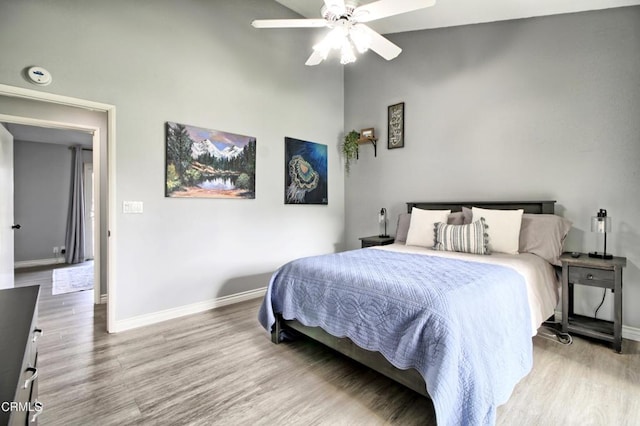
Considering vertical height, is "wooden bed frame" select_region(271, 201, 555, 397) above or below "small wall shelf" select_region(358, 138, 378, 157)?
below

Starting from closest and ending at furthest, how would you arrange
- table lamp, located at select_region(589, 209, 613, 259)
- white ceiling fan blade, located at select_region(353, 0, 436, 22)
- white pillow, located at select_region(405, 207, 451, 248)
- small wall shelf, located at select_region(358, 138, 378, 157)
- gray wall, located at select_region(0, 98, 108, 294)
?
white ceiling fan blade, located at select_region(353, 0, 436, 22) < table lamp, located at select_region(589, 209, 613, 259) < gray wall, located at select_region(0, 98, 108, 294) < white pillow, located at select_region(405, 207, 451, 248) < small wall shelf, located at select_region(358, 138, 378, 157)

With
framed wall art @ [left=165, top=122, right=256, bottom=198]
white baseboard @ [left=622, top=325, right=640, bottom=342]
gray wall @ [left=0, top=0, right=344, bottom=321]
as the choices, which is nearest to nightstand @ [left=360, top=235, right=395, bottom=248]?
gray wall @ [left=0, top=0, right=344, bottom=321]

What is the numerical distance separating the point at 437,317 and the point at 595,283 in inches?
74.8

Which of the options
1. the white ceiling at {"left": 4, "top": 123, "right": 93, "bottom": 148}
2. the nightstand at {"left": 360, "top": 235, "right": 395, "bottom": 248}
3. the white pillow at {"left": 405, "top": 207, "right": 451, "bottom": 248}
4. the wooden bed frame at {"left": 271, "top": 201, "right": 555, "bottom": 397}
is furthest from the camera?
the white ceiling at {"left": 4, "top": 123, "right": 93, "bottom": 148}

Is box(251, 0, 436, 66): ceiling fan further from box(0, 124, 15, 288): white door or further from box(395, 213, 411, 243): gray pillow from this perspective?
box(0, 124, 15, 288): white door

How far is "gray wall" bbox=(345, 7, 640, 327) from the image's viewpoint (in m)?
2.61

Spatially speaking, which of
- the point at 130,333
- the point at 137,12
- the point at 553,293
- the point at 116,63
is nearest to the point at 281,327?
the point at 130,333

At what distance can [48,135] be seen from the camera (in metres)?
5.45

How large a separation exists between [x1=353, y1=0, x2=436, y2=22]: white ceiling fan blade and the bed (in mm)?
1775

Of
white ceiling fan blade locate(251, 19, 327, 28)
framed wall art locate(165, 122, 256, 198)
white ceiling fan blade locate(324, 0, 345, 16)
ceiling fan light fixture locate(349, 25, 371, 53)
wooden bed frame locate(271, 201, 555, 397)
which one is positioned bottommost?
wooden bed frame locate(271, 201, 555, 397)

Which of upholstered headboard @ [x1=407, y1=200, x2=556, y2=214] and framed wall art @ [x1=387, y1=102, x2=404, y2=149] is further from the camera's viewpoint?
framed wall art @ [x1=387, y1=102, x2=404, y2=149]

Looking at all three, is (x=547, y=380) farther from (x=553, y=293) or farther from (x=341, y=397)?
(x=341, y=397)

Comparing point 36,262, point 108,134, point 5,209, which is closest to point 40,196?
point 36,262

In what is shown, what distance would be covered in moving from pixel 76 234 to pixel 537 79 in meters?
7.97
